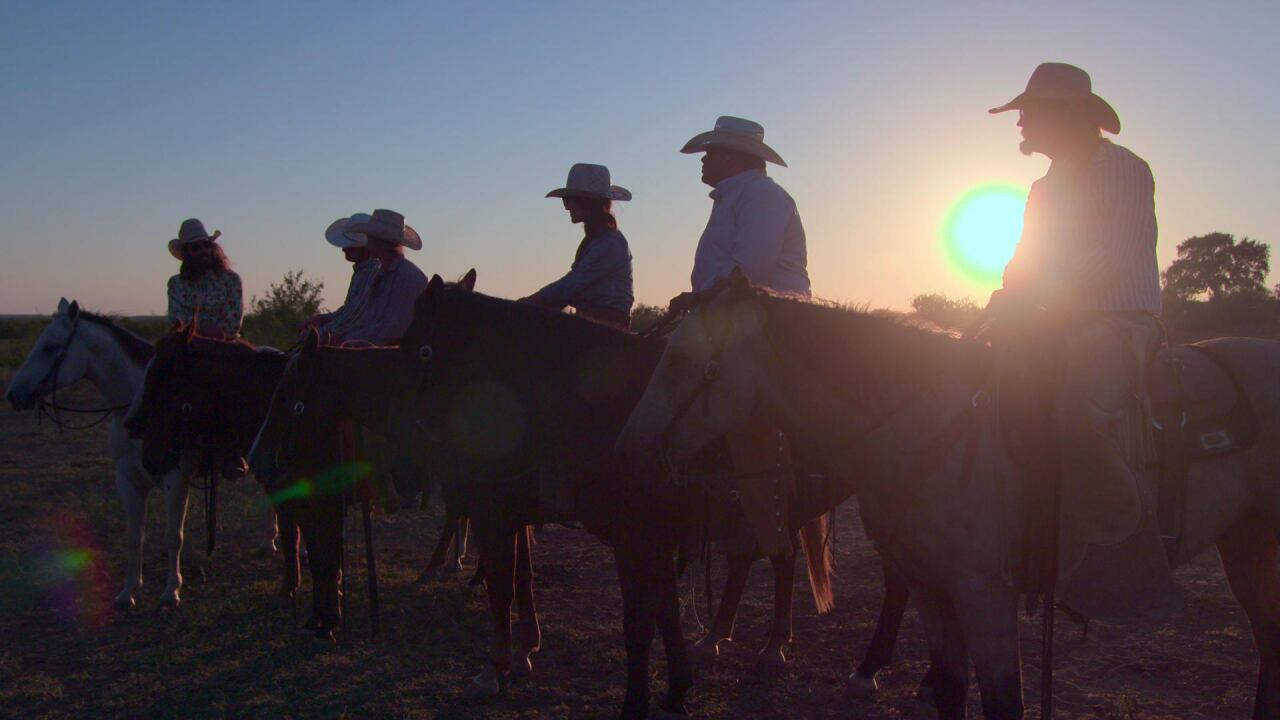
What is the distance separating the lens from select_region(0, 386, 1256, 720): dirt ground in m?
5.00

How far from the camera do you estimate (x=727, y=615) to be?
5.71 meters

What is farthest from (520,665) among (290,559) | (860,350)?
A: (860,350)

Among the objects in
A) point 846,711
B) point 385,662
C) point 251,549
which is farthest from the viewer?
point 251,549

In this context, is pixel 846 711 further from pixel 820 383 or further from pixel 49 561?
pixel 49 561

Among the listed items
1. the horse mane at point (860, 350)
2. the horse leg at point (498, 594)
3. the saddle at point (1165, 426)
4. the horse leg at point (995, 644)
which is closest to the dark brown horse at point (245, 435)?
the horse leg at point (498, 594)

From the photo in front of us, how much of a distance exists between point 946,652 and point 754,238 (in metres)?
2.25

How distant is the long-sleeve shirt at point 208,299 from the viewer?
25.1 ft

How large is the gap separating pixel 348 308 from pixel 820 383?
466 cm

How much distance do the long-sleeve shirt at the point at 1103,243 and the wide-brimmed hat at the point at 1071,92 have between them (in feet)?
0.45

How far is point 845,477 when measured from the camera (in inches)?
135

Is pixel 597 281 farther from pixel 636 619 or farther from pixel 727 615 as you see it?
pixel 727 615

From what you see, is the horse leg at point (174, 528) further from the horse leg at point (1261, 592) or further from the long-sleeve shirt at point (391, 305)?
the horse leg at point (1261, 592)

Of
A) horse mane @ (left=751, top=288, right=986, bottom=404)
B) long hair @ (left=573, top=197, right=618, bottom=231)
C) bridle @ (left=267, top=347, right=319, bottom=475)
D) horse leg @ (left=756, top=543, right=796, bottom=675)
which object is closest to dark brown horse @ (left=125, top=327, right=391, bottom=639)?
bridle @ (left=267, top=347, right=319, bottom=475)

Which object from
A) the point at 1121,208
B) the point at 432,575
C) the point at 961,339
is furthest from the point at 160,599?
the point at 1121,208
